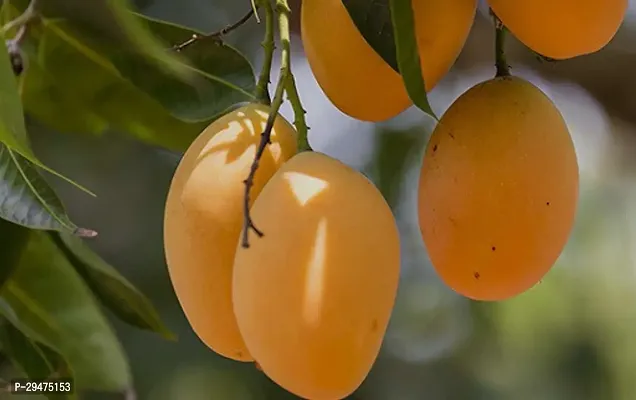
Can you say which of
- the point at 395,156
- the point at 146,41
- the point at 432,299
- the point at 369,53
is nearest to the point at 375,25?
the point at 369,53

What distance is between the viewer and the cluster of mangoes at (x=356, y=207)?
348 millimetres

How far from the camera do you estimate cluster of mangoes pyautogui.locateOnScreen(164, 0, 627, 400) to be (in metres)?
0.35

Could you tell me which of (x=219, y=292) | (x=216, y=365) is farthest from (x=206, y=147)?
(x=216, y=365)

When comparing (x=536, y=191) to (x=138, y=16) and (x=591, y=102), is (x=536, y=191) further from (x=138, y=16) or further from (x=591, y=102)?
(x=591, y=102)

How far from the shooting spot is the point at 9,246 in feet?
1.80

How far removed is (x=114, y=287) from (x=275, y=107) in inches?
12.3

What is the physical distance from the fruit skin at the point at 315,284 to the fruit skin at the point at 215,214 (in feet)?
0.08

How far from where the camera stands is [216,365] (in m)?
1.66

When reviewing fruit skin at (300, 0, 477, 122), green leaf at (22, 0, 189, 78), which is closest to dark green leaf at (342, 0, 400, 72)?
fruit skin at (300, 0, 477, 122)

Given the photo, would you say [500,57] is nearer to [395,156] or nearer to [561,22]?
[561,22]

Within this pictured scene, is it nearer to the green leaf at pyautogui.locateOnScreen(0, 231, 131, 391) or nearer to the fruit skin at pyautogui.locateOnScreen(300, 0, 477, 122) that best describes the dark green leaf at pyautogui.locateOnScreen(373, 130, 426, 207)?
the green leaf at pyautogui.locateOnScreen(0, 231, 131, 391)

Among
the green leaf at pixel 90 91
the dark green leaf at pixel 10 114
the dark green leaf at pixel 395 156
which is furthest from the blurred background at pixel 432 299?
the dark green leaf at pixel 10 114

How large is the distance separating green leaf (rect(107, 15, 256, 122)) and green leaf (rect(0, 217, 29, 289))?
117 mm

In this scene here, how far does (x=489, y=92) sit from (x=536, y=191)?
53mm
